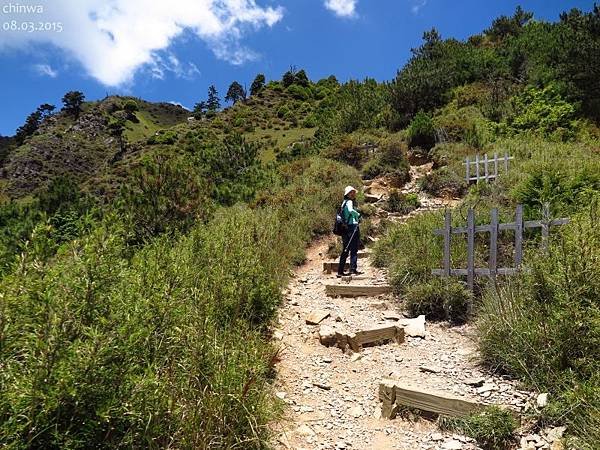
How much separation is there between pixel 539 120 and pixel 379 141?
6321mm

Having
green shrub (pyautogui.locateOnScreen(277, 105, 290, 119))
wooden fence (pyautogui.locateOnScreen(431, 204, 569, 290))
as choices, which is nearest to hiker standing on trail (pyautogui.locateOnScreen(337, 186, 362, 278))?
wooden fence (pyautogui.locateOnScreen(431, 204, 569, 290))

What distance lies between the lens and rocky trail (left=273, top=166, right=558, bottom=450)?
3.40 m

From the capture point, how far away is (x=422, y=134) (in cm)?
1741

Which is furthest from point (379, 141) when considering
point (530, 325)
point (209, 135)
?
point (209, 135)

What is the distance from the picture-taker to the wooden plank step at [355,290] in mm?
6980

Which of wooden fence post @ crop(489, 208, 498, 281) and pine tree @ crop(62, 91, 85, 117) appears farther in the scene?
pine tree @ crop(62, 91, 85, 117)

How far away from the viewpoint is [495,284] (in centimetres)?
526

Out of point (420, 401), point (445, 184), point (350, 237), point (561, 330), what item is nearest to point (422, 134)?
point (445, 184)

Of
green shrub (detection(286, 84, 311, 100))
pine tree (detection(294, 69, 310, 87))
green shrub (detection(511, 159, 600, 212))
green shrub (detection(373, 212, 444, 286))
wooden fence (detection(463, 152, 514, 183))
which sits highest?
pine tree (detection(294, 69, 310, 87))

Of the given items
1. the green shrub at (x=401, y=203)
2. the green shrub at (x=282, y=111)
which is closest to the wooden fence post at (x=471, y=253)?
the green shrub at (x=401, y=203)

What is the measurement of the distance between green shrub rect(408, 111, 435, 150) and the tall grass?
1557 centimetres

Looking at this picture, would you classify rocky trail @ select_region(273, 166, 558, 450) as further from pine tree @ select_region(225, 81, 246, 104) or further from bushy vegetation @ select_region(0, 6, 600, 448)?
pine tree @ select_region(225, 81, 246, 104)

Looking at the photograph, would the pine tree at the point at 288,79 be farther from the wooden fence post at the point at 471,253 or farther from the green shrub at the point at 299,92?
the wooden fence post at the point at 471,253

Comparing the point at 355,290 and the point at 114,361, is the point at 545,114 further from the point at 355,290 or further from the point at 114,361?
the point at 114,361
